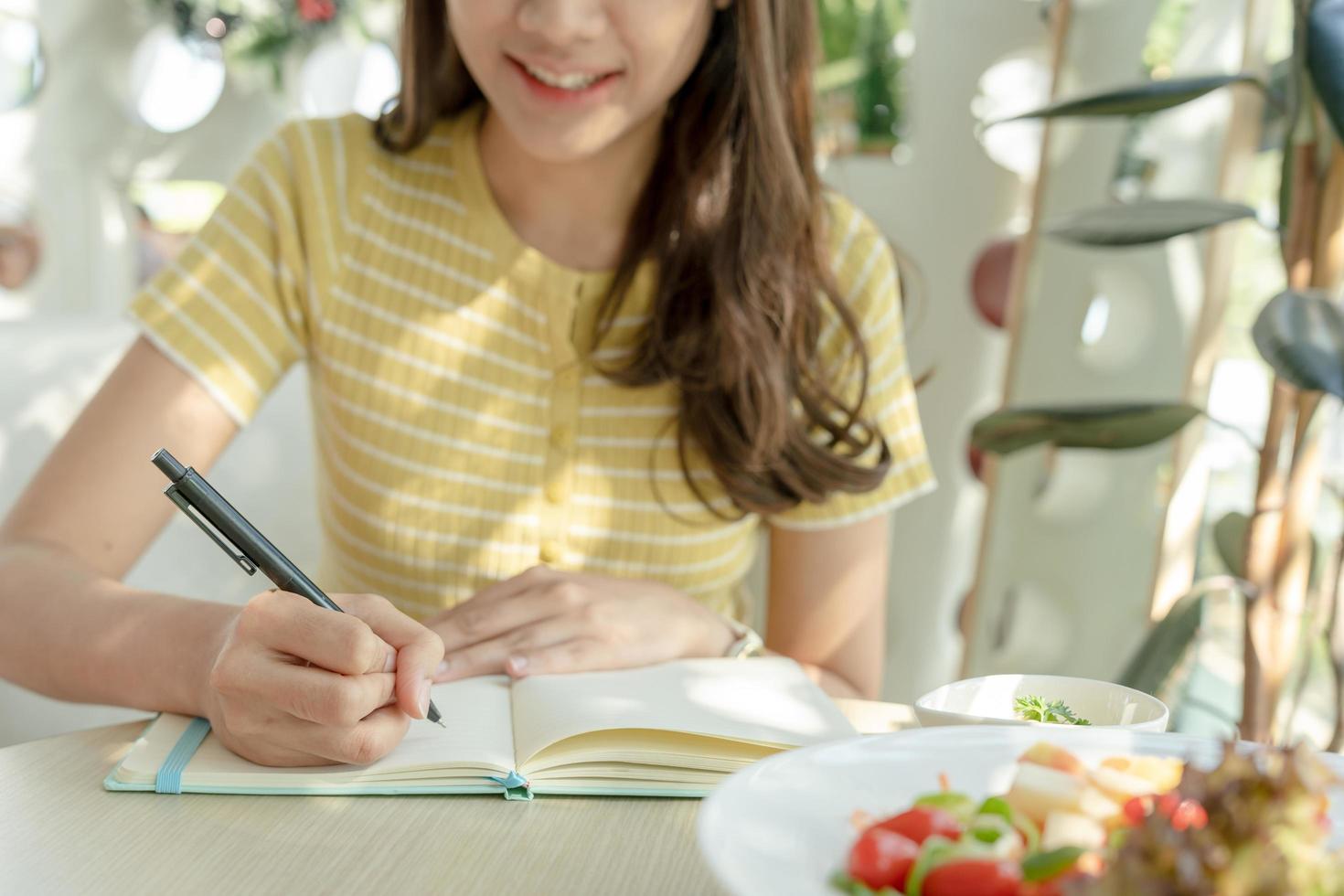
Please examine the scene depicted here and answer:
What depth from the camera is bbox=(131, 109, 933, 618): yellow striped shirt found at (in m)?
1.14

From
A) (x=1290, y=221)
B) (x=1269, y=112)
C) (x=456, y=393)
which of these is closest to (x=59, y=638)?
(x=456, y=393)

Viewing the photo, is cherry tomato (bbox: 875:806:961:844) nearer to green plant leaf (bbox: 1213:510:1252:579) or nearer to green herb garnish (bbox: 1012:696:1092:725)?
green herb garnish (bbox: 1012:696:1092:725)

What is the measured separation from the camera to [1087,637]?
1660mm

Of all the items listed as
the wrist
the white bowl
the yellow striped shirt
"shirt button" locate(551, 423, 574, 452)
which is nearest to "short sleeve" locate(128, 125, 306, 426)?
the yellow striped shirt

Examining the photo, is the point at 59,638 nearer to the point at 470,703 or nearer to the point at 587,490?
the point at 470,703

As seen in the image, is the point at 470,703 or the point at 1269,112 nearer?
the point at 470,703

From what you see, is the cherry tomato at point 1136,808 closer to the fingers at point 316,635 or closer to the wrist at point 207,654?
the fingers at point 316,635

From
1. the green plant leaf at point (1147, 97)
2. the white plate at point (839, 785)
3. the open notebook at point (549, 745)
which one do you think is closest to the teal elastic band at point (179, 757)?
the open notebook at point (549, 745)

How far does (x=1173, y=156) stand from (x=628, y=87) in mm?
842

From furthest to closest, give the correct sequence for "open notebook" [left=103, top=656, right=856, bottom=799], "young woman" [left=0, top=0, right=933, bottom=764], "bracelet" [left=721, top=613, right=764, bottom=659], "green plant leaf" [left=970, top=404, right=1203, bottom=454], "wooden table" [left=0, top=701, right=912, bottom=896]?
"green plant leaf" [left=970, top=404, right=1203, bottom=454] → "young woman" [left=0, top=0, right=933, bottom=764] → "bracelet" [left=721, top=613, right=764, bottom=659] → "open notebook" [left=103, top=656, right=856, bottom=799] → "wooden table" [left=0, top=701, right=912, bottom=896]

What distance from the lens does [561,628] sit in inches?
33.1

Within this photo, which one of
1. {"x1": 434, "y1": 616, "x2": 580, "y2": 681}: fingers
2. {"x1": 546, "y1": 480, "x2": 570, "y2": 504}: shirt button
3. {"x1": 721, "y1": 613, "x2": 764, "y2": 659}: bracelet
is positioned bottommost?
{"x1": 721, "y1": 613, "x2": 764, "y2": 659}: bracelet

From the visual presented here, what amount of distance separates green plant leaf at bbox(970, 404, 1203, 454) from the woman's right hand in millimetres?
818

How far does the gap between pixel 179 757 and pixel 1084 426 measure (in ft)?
3.07
